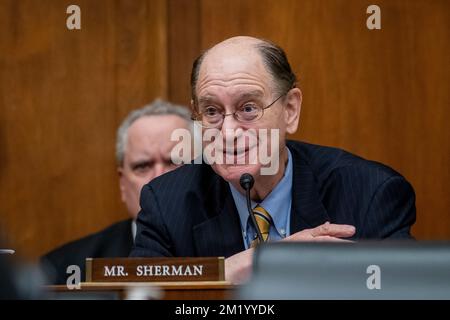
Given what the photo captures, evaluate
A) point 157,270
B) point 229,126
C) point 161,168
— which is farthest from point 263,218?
point 161,168

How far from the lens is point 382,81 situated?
128 inches

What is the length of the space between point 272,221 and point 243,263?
0.53 m

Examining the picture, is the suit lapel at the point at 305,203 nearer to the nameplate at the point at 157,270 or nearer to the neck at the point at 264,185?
the neck at the point at 264,185

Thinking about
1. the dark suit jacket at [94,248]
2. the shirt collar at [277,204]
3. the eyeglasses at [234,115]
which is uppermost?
the eyeglasses at [234,115]

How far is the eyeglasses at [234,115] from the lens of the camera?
7.67ft

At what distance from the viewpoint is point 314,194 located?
237 cm

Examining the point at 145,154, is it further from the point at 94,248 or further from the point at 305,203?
the point at 305,203

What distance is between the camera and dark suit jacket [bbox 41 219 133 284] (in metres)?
3.05

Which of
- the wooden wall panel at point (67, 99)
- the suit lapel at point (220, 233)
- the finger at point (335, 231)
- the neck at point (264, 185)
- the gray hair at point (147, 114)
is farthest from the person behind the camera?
the wooden wall panel at point (67, 99)

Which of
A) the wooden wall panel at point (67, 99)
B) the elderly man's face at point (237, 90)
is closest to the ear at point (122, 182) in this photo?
the wooden wall panel at point (67, 99)

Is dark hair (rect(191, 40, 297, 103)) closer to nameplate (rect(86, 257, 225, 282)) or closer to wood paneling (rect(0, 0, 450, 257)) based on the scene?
nameplate (rect(86, 257, 225, 282))

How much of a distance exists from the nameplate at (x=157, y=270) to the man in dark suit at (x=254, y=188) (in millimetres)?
449

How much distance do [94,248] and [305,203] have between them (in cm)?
98

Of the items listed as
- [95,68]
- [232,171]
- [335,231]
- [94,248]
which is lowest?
[94,248]
